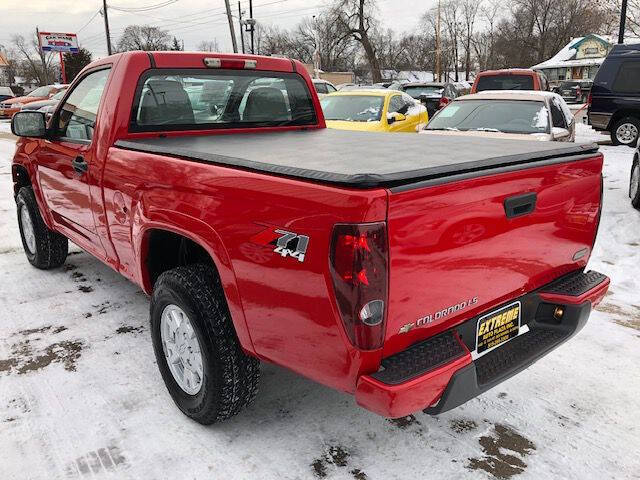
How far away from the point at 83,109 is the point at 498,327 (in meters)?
3.19

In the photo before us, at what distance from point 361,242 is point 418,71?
87.5 metres

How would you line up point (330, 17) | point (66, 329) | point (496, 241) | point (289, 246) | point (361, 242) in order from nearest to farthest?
point (361, 242) → point (289, 246) → point (496, 241) → point (66, 329) → point (330, 17)

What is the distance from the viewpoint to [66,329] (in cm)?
393

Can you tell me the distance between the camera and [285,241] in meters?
2.01

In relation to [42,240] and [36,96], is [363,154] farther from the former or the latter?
[36,96]

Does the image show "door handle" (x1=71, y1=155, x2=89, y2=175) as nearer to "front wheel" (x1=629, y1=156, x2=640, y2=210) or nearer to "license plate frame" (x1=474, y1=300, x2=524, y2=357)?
"license plate frame" (x1=474, y1=300, x2=524, y2=357)

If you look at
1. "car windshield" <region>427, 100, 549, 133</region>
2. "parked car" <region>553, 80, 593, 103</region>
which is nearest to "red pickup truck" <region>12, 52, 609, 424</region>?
"car windshield" <region>427, 100, 549, 133</region>

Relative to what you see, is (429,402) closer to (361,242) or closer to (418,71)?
(361,242)

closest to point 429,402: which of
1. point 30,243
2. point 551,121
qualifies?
point 30,243

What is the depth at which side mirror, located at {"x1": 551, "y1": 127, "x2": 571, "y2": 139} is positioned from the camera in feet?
25.8

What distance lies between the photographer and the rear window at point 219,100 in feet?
11.8

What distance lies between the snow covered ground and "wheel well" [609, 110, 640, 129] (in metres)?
11.8

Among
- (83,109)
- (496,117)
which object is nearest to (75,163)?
(83,109)

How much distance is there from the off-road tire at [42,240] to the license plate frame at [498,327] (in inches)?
165
